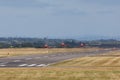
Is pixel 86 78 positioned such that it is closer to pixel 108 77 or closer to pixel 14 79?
pixel 108 77

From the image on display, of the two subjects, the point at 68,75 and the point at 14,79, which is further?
the point at 68,75

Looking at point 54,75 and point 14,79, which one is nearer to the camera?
point 14,79

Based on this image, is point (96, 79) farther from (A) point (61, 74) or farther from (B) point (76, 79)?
(A) point (61, 74)

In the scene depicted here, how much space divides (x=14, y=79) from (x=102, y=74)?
8.93 meters

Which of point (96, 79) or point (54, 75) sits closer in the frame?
point (96, 79)

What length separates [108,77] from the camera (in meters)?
38.6

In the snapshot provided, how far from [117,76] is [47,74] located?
271 inches

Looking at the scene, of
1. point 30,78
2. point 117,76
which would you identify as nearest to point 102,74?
point 117,76

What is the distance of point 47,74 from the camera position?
41.3 meters

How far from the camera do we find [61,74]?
41406 mm

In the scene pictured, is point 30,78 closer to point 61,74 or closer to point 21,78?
point 21,78

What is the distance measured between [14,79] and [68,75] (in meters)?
5.60

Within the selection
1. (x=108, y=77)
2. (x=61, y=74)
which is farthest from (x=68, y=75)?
(x=108, y=77)

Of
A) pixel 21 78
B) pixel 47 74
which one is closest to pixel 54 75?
pixel 47 74
